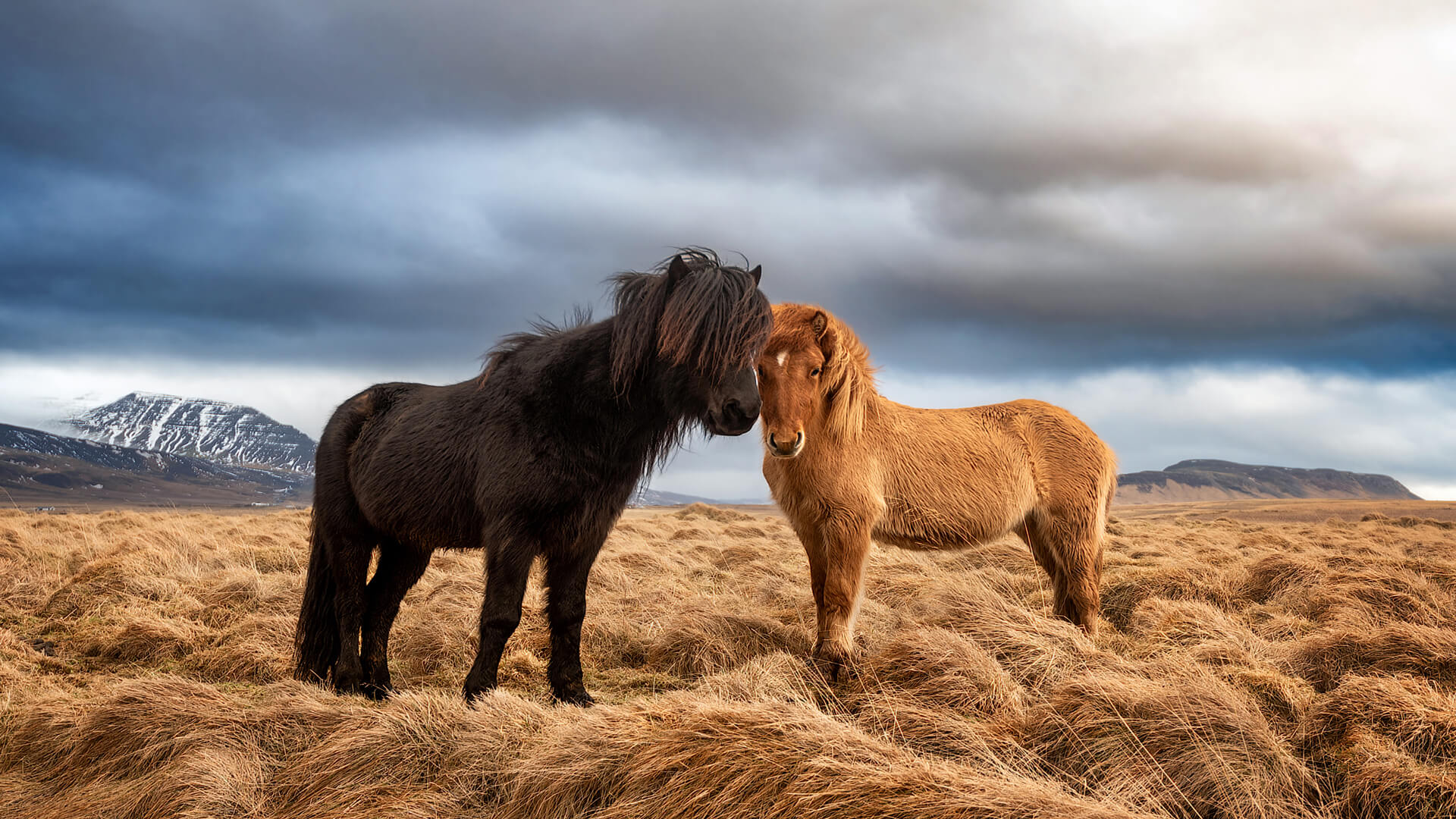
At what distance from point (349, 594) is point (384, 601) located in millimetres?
252

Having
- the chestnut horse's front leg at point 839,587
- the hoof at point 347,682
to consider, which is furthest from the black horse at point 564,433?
the chestnut horse's front leg at point 839,587

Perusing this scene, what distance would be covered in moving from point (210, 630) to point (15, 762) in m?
2.69

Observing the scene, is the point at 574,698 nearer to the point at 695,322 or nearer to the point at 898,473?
the point at 695,322

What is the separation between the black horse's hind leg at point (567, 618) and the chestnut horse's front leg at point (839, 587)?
1.45 meters

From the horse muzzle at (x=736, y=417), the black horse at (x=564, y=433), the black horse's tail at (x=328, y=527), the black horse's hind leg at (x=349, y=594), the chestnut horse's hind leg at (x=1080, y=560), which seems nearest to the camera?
the horse muzzle at (x=736, y=417)

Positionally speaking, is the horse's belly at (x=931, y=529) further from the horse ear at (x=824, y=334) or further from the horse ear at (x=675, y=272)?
the horse ear at (x=675, y=272)

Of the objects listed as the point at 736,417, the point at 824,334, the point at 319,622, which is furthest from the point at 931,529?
the point at 319,622

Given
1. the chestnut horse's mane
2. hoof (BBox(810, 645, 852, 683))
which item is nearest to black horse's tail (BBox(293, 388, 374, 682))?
the chestnut horse's mane

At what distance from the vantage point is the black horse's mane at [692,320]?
402cm

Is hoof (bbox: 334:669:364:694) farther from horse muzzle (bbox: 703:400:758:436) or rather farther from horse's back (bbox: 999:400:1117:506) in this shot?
horse's back (bbox: 999:400:1117:506)

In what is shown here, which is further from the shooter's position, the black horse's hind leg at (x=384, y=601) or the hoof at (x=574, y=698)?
the black horse's hind leg at (x=384, y=601)

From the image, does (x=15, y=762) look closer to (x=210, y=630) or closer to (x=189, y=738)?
(x=189, y=738)

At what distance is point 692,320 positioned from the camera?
403 centimetres

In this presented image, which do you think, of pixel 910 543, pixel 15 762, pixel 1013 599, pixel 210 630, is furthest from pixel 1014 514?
pixel 210 630
